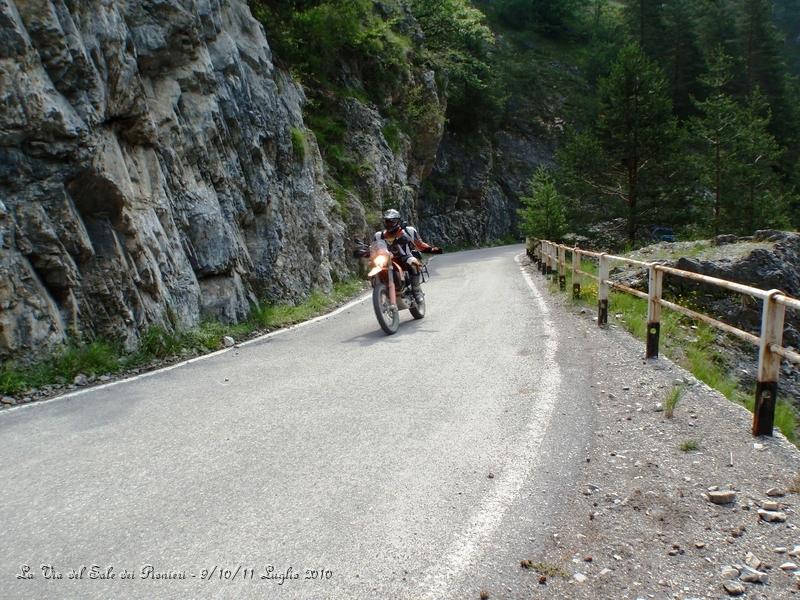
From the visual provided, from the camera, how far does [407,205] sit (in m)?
32.7

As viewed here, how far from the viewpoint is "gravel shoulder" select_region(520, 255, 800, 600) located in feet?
10.2

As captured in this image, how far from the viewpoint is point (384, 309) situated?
10.2 meters

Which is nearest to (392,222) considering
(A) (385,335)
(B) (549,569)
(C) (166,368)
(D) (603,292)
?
(A) (385,335)

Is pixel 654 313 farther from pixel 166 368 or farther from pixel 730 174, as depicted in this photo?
pixel 730 174

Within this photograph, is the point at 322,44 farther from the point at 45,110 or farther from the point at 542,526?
the point at 542,526

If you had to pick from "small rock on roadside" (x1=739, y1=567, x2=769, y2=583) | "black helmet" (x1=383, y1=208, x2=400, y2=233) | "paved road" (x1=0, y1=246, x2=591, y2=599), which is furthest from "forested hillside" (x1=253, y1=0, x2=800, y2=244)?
"small rock on roadside" (x1=739, y1=567, x2=769, y2=583)

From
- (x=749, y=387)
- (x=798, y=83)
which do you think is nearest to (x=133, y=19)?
(x=749, y=387)

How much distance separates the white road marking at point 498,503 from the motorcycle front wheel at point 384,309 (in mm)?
3658

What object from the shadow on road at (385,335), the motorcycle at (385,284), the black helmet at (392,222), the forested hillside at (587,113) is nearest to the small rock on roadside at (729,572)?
the shadow on road at (385,335)

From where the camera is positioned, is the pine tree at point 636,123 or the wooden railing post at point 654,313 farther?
the pine tree at point 636,123

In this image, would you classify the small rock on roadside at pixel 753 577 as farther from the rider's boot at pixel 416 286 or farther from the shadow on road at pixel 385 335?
the rider's boot at pixel 416 286

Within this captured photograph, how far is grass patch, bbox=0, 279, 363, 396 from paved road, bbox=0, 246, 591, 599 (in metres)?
0.78

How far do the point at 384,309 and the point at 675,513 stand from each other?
22.2 feet

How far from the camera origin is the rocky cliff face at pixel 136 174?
8.17 metres
